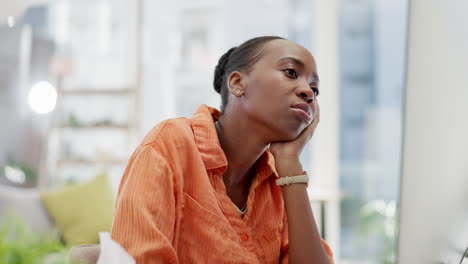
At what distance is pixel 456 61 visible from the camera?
5.23ft

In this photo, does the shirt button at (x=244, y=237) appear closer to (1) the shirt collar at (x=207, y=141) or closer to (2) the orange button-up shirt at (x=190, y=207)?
(2) the orange button-up shirt at (x=190, y=207)

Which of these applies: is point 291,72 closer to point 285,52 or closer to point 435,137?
point 285,52

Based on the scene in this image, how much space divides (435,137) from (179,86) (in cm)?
269

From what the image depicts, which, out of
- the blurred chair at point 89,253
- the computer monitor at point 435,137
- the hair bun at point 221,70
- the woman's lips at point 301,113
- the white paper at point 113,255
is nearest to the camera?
the white paper at point 113,255

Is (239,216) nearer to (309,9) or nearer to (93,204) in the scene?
(93,204)

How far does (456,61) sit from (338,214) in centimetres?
233

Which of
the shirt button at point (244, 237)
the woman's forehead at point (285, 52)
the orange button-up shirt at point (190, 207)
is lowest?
the shirt button at point (244, 237)

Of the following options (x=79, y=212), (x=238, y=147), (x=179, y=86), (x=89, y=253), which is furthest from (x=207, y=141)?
(x=179, y=86)

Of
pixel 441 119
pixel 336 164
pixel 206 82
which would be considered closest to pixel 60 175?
pixel 206 82

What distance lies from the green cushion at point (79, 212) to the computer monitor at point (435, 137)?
1.63 metres

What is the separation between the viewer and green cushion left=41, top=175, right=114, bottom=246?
262 centimetres

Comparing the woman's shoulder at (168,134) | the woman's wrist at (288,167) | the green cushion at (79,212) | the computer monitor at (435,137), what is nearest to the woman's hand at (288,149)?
the woman's wrist at (288,167)

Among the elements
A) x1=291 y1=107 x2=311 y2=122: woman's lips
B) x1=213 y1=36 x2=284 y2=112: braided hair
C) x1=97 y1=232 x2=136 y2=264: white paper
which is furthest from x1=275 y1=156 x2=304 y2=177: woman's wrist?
x1=97 y1=232 x2=136 y2=264: white paper

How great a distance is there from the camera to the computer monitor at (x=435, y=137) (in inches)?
59.4
